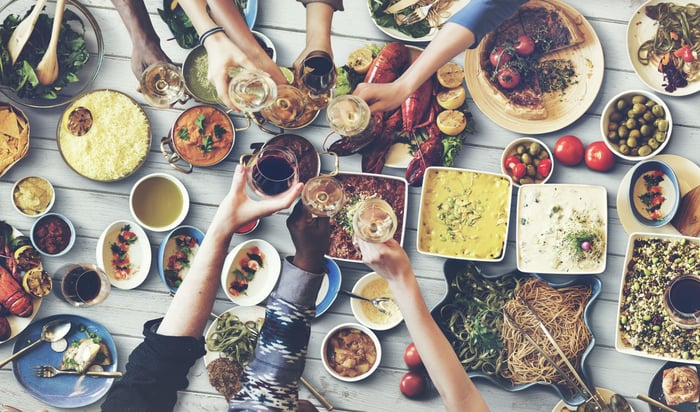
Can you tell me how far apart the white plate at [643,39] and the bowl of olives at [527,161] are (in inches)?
25.3

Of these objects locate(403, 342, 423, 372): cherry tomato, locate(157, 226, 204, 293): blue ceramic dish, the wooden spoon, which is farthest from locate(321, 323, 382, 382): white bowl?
the wooden spoon

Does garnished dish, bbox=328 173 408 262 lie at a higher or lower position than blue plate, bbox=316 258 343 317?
higher

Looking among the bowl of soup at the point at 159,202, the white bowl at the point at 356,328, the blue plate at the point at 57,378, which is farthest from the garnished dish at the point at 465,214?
the blue plate at the point at 57,378

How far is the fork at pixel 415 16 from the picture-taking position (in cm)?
289

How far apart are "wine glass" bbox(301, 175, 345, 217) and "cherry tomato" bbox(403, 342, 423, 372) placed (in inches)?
33.5

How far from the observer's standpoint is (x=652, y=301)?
2834mm

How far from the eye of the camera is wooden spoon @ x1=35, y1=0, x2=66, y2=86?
272 centimetres

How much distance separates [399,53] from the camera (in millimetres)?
2854

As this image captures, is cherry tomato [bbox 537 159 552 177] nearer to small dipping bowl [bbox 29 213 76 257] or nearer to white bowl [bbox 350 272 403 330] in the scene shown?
white bowl [bbox 350 272 403 330]

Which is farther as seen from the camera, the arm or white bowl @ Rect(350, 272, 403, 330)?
white bowl @ Rect(350, 272, 403, 330)

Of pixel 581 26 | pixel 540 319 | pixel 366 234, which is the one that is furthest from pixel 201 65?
pixel 540 319

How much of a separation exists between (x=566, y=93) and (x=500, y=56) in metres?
0.40

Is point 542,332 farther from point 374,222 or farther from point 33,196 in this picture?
point 33,196

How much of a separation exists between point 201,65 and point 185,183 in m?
0.59
